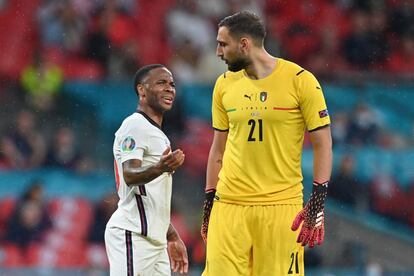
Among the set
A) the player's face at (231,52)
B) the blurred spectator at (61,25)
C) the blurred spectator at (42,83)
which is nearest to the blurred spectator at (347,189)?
the blurred spectator at (42,83)

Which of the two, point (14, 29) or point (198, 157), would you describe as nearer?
Result: point (198, 157)

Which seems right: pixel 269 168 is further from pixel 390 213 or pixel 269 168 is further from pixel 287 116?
pixel 390 213

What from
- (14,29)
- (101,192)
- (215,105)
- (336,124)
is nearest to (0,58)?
(14,29)

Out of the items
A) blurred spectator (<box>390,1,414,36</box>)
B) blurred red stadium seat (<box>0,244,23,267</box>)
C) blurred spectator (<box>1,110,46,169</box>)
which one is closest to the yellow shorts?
blurred red stadium seat (<box>0,244,23,267</box>)

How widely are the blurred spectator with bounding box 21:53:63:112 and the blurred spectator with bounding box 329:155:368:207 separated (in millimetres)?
3724

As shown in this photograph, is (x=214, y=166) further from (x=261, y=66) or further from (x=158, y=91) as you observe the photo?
(x=261, y=66)

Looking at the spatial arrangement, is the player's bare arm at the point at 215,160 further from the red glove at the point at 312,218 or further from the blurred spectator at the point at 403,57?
→ the blurred spectator at the point at 403,57

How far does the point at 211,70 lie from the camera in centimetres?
1538

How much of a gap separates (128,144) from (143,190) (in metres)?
0.34

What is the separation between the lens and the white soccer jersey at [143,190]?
7.59 metres

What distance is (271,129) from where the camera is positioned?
753 centimetres

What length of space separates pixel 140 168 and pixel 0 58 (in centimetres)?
834

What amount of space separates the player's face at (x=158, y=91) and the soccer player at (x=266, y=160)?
0.42 m

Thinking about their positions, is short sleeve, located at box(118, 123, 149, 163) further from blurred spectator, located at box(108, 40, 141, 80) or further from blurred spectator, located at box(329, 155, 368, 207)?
blurred spectator, located at box(108, 40, 141, 80)
